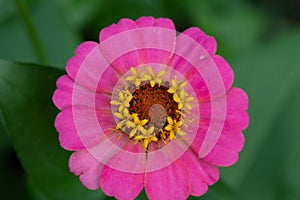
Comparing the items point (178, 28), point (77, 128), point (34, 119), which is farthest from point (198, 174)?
point (178, 28)

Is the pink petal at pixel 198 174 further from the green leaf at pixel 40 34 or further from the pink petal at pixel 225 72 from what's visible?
the green leaf at pixel 40 34

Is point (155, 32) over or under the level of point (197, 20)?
over

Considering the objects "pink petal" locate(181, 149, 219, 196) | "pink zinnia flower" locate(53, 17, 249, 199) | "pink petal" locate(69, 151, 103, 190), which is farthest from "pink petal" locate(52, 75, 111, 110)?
"pink petal" locate(181, 149, 219, 196)

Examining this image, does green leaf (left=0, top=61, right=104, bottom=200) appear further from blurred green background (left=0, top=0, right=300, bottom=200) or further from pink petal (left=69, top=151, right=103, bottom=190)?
pink petal (left=69, top=151, right=103, bottom=190)

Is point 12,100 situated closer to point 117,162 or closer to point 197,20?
point 117,162

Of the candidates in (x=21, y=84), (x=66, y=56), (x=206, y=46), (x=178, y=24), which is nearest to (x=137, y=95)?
(x=206, y=46)

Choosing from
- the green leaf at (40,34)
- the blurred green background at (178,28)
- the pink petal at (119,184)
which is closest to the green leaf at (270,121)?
the blurred green background at (178,28)

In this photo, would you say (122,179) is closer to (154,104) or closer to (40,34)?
(154,104)
